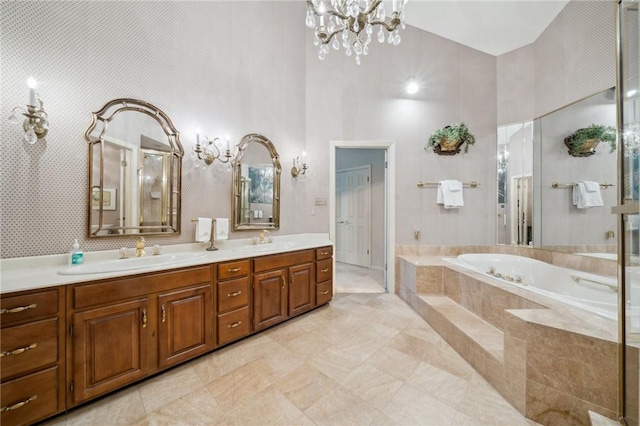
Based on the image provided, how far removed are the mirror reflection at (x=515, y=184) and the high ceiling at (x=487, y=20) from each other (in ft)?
3.82

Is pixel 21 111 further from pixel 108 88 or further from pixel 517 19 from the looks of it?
pixel 517 19

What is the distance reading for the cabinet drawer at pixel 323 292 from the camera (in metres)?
2.83

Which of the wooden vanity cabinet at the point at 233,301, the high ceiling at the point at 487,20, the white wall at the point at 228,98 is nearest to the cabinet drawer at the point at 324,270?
the white wall at the point at 228,98

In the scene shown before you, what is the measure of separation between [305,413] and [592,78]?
3.99m

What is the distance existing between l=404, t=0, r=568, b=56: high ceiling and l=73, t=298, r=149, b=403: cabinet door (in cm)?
456

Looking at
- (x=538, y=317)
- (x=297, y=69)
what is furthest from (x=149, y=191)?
(x=538, y=317)

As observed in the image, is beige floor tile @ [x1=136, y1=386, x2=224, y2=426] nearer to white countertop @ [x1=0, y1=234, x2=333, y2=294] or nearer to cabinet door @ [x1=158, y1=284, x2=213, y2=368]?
cabinet door @ [x1=158, y1=284, x2=213, y2=368]

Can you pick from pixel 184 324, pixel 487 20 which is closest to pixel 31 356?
pixel 184 324

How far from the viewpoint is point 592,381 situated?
1.20 meters

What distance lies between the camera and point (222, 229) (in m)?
2.40

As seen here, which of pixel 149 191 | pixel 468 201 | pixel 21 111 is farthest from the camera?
pixel 468 201

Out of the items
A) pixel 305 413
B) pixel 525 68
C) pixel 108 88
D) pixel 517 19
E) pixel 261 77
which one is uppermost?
pixel 517 19

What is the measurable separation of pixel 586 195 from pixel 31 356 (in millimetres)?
4588

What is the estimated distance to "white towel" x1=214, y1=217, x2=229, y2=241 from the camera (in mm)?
2363
